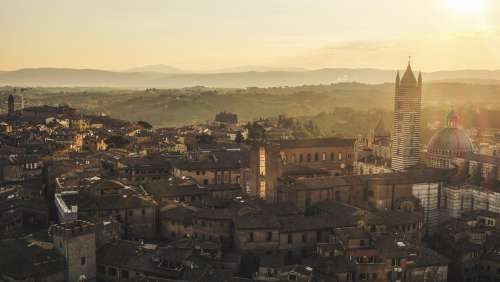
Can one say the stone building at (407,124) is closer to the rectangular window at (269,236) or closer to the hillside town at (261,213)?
the hillside town at (261,213)

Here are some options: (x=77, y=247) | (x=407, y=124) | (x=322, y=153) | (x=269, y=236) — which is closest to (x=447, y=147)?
(x=407, y=124)

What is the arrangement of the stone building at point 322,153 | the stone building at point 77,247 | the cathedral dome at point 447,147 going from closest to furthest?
the stone building at point 77,247 → the cathedral dome at point 447,147 → the stone building at point 322,153

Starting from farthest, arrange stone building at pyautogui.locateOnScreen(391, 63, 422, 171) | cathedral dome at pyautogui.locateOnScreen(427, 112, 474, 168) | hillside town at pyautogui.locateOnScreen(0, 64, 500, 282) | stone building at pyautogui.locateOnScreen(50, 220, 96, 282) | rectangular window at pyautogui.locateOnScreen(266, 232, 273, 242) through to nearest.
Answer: stone building at pyautogui.locateOnScreen(391, 63, 422, 171) → cathedral dome at pyautogui.locateOnScreen(427, 112, 474, 168) → rectangular window at pyautogui.locateOnScreen(266, 232, 273, 242) → hillside town at pyautogui.locateOnScreen(0, 64, 500, 282) → stone building at pyautogui.locateOnScreen(50, 220, 96, 282)

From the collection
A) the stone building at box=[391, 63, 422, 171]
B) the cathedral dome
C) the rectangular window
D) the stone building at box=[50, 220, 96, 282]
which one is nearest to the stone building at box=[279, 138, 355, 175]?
the stone building at box=[391, 63, 422, 171]

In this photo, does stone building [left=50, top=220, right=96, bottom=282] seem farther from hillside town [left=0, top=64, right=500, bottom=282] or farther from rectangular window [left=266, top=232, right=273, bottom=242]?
rectangular window [left=266, top=232, right=273, bottom=242]

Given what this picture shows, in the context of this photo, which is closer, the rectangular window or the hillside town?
the hillside town

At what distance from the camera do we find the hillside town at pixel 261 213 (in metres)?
40.4

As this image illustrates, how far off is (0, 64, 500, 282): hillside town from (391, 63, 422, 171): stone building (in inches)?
6.0

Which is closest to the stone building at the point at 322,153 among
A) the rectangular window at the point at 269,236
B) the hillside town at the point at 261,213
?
the hillside town at the point at 261,213

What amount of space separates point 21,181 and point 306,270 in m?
35.1

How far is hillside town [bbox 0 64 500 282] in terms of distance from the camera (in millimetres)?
40375

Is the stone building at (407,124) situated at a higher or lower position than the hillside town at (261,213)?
higher

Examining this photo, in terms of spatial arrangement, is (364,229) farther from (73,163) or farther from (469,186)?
(73,163)

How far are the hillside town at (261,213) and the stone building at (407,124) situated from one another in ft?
0.50
